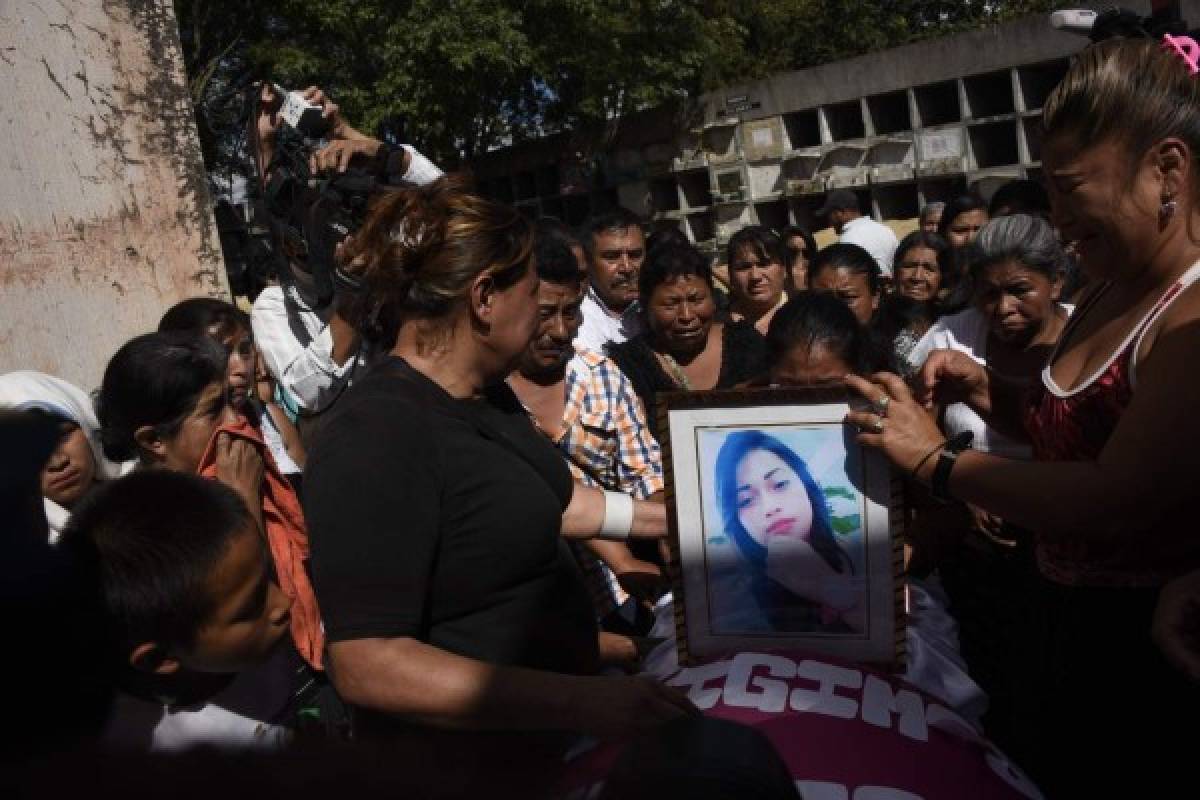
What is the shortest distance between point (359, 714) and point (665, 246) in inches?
95.0

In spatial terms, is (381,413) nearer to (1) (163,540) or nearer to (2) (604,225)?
(1) (163,540)

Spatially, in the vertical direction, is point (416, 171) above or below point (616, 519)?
above

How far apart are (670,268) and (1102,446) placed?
201 cm

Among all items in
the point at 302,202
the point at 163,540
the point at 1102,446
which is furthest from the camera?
the point at 302,202

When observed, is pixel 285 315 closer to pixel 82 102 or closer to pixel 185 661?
pixel 82 102

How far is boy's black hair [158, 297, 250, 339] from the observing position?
112 inches

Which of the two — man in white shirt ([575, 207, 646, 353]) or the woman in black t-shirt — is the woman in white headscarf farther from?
man in white shirt ([575, 207, 646, 353])

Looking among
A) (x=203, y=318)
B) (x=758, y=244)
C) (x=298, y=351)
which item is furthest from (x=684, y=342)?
(x=203, y=318)

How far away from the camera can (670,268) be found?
3.41 m

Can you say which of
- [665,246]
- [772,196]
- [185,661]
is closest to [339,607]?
[185,661]

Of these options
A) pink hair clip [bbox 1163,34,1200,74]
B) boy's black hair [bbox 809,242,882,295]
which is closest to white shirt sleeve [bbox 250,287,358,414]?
pink hair clip [bbox 1163,34,1200,74]

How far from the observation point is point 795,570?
1.65 metres

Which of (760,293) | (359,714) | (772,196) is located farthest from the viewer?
(772,196)

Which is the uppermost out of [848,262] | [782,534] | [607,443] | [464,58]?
[464,58]
